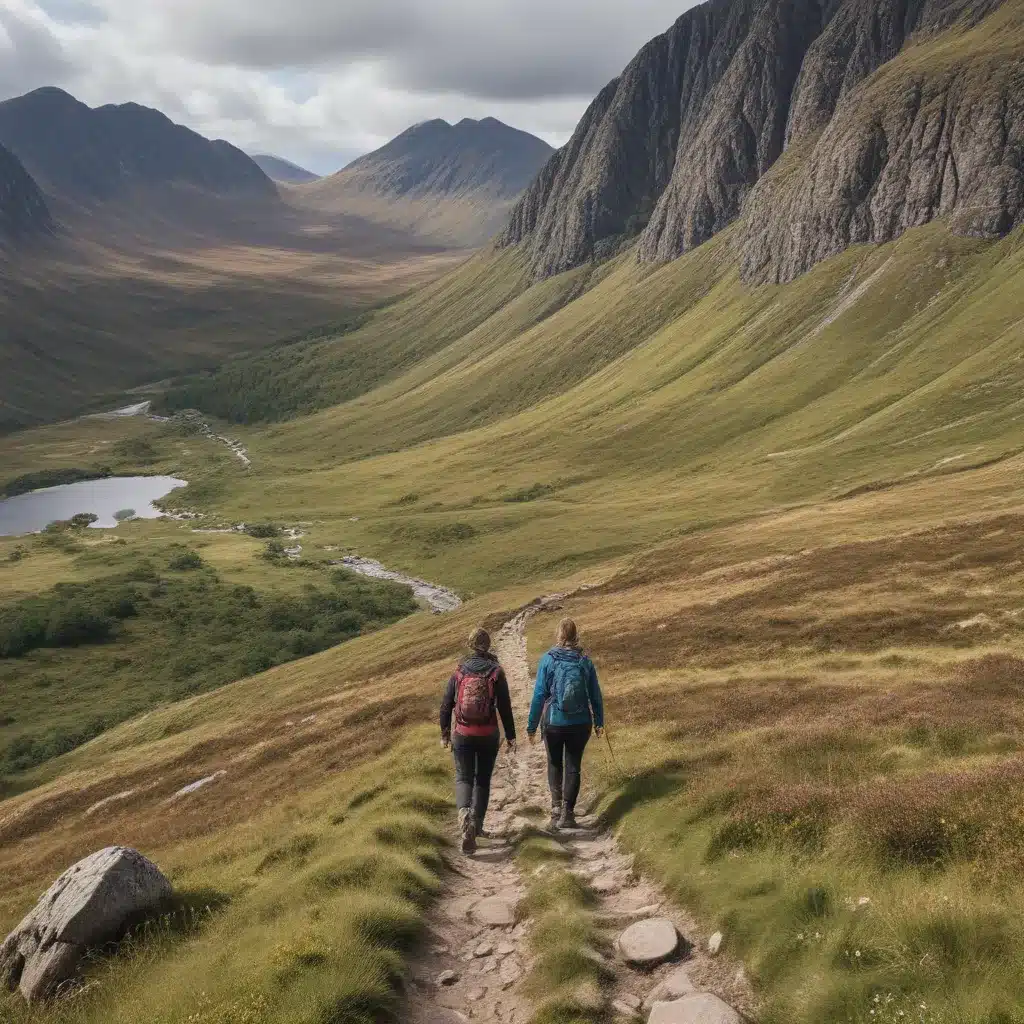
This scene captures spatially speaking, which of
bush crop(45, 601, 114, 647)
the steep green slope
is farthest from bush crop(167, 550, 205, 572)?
the steep green slope

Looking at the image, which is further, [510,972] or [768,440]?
[768,440]

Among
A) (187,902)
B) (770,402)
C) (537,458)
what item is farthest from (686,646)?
(537,458)

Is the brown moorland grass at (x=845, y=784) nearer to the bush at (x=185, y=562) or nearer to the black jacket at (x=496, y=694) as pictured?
the black jacket at (x=496, y=694)

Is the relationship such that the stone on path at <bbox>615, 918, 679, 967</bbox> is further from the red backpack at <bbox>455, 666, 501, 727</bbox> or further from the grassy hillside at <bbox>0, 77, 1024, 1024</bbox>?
the red backpack at <bbox>455, 666, 501, 727</bbox>

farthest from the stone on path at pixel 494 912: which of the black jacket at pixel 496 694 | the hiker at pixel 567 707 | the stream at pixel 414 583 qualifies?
the stream at pixel 414 583

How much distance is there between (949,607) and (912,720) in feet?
69.8

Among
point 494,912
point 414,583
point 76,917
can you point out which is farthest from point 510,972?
point 414,583

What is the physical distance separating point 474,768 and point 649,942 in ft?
22.6

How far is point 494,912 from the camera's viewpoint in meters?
15.9

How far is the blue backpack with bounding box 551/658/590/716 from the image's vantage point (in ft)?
62.4

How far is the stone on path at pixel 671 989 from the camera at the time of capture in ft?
39.5

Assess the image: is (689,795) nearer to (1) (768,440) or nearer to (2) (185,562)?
(1) (768,440)

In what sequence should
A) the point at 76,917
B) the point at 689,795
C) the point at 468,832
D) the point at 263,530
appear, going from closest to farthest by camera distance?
1. the point at 76,917
2. the point at 689,795
3. the point at 468,832
4. the point at 263,530

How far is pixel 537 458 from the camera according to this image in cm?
19038
